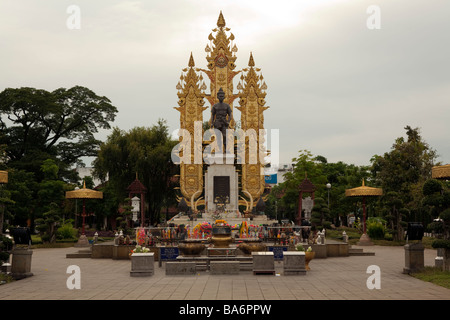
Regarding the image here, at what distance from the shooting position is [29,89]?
52812 mm

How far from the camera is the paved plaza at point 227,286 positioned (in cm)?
1375

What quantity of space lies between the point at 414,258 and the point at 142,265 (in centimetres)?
1014

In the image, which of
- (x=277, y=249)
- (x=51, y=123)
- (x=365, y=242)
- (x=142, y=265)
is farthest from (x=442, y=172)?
(x=51, y=123)

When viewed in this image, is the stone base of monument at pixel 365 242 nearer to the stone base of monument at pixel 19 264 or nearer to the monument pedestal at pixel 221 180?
the monument pedestal at pixel 221 180

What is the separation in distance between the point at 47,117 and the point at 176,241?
34.4 m

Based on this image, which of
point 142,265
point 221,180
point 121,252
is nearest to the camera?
point 142,265

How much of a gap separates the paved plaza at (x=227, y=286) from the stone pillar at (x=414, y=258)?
1.49 feet

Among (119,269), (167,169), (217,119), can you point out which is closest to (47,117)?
(167,169)

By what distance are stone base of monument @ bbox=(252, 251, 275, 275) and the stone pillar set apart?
506 centimetres

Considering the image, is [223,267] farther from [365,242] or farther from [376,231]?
[376,231]

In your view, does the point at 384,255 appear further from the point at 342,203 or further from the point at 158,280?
the point at 342,203

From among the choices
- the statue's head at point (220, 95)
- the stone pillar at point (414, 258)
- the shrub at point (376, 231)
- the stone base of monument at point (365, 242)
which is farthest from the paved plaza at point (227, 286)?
the statue's head at point (220, 95)

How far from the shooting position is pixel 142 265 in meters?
18.4

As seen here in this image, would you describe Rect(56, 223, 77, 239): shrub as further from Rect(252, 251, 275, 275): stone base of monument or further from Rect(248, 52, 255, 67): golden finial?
Rect(252, 251, 275, 275): stone base of monument
